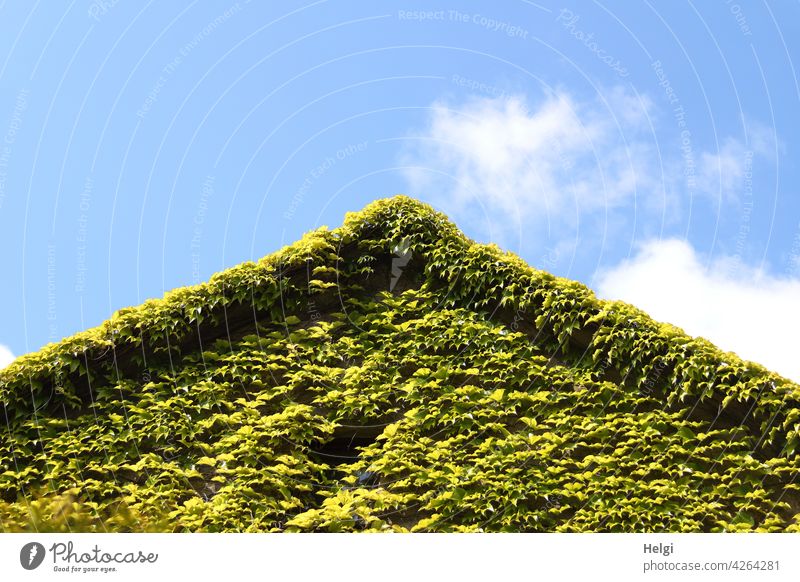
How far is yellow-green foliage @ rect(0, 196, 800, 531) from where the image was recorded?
744 centimetres

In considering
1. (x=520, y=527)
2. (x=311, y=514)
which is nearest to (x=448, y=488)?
(x=520, y=527)

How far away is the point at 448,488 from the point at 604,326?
2688mm

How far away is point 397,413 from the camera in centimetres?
837

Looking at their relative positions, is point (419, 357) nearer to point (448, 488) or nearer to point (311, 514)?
point (448, 488)
